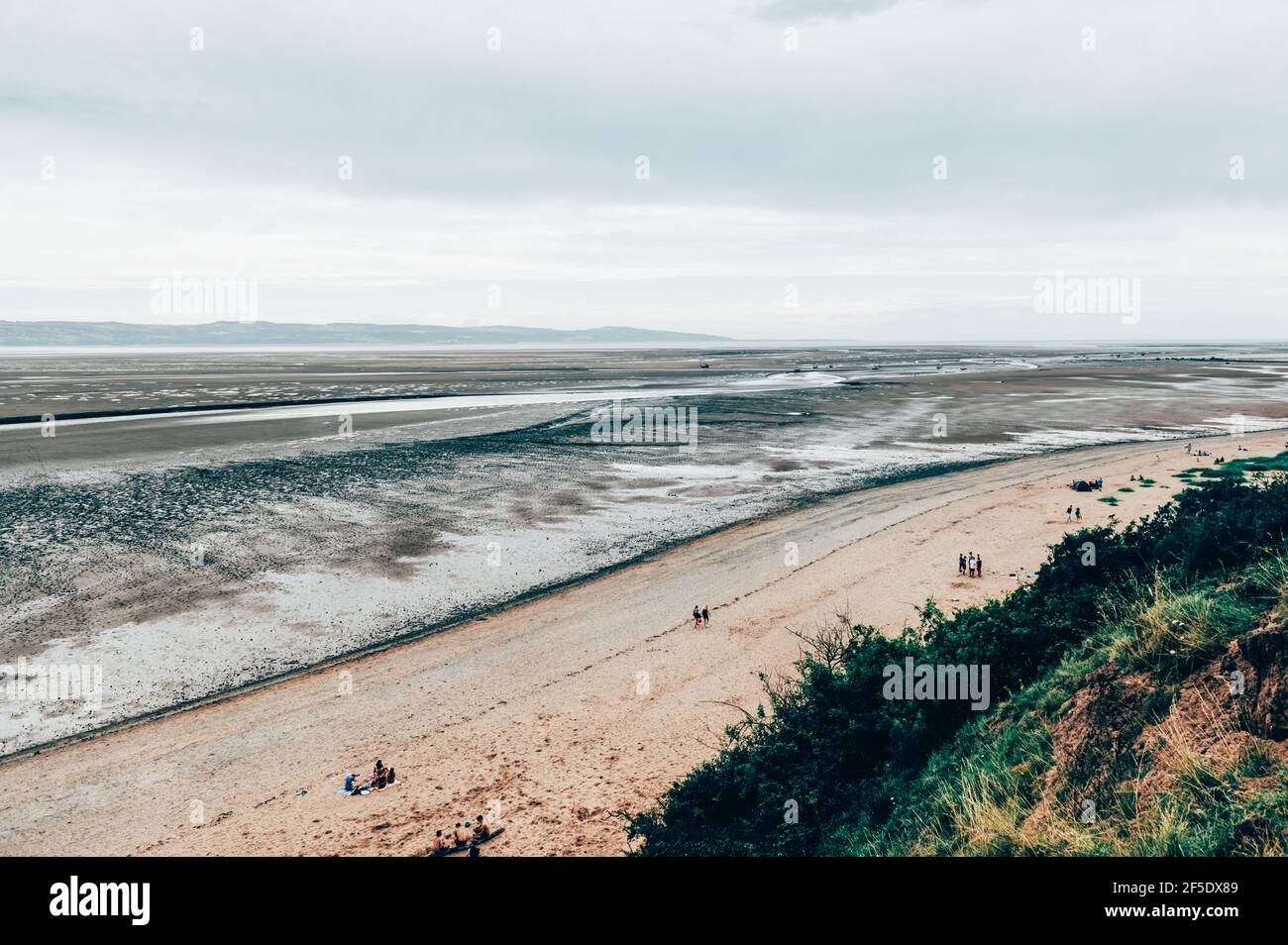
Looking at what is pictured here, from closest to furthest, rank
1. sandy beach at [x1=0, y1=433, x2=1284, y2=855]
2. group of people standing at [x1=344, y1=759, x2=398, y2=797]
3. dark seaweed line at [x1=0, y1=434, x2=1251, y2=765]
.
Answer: sandy beach at [x1=0, y1=433, x2=1284, y2=855], group of people standing at [x1=344, y1=759, x2=398, y2=797], dark seaweed line at [x1=0, y1=434, x2=1251, y2=765]

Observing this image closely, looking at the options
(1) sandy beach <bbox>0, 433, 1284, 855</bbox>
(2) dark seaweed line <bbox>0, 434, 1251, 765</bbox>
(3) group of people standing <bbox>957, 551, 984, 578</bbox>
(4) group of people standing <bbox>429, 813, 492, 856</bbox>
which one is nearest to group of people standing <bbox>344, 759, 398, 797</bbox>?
(1) sandy beach <bbox>0, 433, 1284, 855</bbox>

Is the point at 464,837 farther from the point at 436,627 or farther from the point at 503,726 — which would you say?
the point at 436,627

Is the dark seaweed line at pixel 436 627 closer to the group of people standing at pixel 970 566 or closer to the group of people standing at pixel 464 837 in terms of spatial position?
the group of people standing at pixel 464 837

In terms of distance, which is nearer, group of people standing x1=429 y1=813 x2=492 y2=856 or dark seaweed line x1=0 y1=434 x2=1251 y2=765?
group of people standing x1=429 y1=813 x2=492 y2=856

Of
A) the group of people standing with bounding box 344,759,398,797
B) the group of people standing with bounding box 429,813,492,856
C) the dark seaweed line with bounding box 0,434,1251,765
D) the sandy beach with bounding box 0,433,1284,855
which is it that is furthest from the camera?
the dark seaweed line with bounding box 0,434,1251,765

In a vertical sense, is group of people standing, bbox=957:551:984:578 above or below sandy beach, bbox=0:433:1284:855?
above

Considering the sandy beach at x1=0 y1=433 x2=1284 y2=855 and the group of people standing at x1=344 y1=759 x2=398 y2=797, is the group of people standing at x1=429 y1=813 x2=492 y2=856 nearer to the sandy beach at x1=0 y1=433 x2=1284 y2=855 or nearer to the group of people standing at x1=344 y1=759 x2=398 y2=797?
the sandy beach at x1=0 y1=433 x2=1284 y2=855
